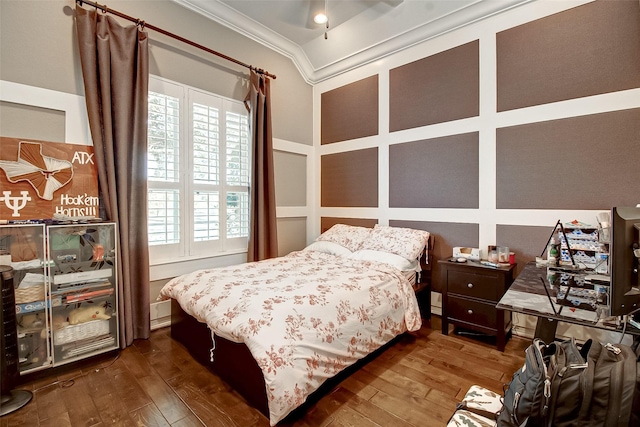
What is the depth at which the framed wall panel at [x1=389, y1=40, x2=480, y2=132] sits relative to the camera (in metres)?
2.91

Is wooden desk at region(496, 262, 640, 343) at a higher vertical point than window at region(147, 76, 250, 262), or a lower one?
lower

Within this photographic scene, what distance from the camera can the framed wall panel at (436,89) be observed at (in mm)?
2914

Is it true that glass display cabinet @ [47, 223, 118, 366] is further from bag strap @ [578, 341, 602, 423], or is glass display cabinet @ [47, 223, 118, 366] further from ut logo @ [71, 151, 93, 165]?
bag strap @ [578, 341, 602, 423]

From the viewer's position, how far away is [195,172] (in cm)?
307

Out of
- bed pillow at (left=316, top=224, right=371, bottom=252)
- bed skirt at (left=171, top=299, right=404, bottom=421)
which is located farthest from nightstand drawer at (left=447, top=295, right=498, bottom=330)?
bed pillow at (left=316, top=224, right=371, bottom=252)

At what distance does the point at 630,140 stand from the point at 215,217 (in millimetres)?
3669

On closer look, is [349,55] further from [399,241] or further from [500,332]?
[500,332]

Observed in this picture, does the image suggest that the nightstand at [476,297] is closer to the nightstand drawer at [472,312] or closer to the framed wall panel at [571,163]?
the nightstand drawer at [472,312]

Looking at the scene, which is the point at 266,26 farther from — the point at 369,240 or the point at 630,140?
the point at 630,140

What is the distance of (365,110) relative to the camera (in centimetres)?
374

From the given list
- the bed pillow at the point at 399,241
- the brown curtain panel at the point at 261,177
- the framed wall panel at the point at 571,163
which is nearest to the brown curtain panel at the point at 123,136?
the brown curtain panel at the point at 261,177

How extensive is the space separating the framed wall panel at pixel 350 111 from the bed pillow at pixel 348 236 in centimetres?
121

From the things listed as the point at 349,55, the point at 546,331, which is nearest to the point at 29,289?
the point at 546,331

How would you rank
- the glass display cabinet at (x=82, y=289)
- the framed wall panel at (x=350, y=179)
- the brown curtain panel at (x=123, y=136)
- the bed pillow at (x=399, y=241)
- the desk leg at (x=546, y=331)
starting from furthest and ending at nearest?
the framed wall panel at (x=350, y=179), the bed pillow at (x=399, y=241), the brown curtain panel at (x=123, y=136), the glass display cabinet at (x=82, y=289), the desk leg at (x=546, y=331)
